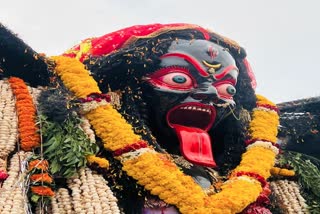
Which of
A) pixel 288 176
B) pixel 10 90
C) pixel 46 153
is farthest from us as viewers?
pixel 288 176

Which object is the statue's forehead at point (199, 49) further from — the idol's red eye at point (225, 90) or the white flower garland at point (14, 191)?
the white flower garland at point (14, 191)

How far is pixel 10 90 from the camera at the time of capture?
6.60m

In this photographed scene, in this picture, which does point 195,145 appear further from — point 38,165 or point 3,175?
point 3,175

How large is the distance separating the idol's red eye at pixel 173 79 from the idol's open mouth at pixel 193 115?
0.76 feet

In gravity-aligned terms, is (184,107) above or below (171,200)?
above

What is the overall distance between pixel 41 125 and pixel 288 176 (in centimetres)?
323

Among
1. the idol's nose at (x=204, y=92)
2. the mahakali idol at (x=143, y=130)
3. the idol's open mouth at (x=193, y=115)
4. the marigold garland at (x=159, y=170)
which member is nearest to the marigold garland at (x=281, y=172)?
the mahakali idol at (x=143, y=130)

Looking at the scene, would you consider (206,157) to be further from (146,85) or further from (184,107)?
(146,85)

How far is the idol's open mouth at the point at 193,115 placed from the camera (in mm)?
7305

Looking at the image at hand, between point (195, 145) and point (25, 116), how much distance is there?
2064 millimetres

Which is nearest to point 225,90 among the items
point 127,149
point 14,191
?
point 127,149

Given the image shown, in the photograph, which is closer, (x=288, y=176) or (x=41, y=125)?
(x=41, y=125)

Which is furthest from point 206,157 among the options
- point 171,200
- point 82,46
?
point 82,46

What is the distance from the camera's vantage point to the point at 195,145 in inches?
288
